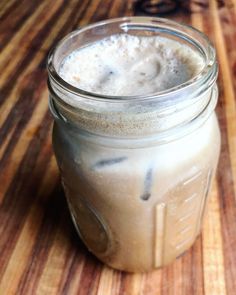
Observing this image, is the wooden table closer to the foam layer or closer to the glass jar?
the glass jar

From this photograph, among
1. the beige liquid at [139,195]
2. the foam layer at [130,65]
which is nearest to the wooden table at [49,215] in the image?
the beige liquid at [139,195]

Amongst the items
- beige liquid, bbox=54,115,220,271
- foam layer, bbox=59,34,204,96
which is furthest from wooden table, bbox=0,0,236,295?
foam layer, bbox=59,34,204,96

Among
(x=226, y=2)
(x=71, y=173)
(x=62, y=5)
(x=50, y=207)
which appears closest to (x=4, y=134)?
(x=50, y=207)

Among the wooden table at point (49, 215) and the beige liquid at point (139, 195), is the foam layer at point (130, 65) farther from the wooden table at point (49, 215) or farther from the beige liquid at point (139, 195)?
the wooden table at point (49, 215)

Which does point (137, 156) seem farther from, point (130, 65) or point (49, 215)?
point (49, 215)

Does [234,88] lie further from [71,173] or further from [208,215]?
[71,173]

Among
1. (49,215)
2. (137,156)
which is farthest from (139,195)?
(49,215)

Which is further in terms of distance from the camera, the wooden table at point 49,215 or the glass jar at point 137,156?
the wooden table at point 49,215
